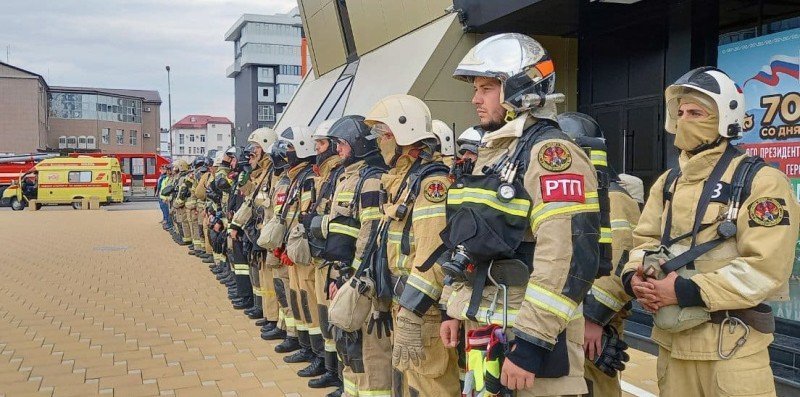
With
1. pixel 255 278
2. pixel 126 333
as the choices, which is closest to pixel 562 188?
pixel 255 278

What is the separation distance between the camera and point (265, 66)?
191 feet

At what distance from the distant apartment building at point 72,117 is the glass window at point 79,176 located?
28861 mm

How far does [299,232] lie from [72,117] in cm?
6475

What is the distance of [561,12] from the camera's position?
8344mm

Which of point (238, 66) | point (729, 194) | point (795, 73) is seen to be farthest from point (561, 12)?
point (238, 66)

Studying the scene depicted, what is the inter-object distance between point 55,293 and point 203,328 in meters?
3.52

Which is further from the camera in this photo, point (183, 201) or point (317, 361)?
point (183, 201)

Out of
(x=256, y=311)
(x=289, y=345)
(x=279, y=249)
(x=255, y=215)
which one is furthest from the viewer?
(x=256, y=311)

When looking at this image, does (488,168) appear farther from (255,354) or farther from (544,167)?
(255,354)

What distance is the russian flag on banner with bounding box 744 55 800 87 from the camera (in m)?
5.67

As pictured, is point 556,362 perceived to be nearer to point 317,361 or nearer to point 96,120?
point 317,361

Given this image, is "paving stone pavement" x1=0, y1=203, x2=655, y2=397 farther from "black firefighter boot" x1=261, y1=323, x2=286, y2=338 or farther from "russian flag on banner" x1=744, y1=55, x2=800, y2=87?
"russian flag on banner" x1=744, y1=55, x2=800, y2=87

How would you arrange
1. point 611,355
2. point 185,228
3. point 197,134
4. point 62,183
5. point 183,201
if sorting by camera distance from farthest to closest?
point 197,134, point 62,183, point 185,228, point 183,201, point 611,355

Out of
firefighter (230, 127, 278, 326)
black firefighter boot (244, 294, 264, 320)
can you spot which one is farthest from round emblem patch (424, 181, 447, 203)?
black firefighter boot (244, 294, 264, 320)
